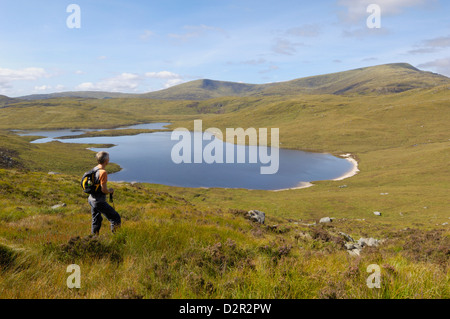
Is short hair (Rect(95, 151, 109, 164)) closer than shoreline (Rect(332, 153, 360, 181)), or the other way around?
short hair (Rect(95, 151, 109, 164))

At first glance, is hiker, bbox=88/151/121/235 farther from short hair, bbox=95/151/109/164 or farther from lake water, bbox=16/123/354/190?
lake water, bbox=16/123/354/190

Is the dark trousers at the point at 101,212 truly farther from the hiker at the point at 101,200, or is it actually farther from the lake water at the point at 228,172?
the lake water at the point at 228,172

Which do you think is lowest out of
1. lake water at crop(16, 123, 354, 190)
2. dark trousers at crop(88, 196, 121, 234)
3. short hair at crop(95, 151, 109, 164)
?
lake water at crop(16, 123, 354, 190)

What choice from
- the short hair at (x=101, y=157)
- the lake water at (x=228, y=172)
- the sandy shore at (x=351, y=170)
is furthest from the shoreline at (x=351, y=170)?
the short hair at (x=101, y=157)

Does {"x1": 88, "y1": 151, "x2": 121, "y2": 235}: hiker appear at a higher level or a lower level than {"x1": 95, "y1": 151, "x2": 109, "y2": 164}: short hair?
→ lower

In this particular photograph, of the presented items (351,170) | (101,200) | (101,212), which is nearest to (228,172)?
(351,170)

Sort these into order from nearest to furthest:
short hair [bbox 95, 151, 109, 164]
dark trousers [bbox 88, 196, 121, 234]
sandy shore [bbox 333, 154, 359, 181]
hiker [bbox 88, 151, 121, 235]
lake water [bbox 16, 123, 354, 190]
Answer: short hair [bbox 95, 151, 109, 164]
hiker [bbox 88, 151, 121, 235]
dark trousers [bbox 88, 196, 121, 234]
lake water [bbox 16, 123, 354, 190]
sandy shore [bbox 333, 154, 359, 181]

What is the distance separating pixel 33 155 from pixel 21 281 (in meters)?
116

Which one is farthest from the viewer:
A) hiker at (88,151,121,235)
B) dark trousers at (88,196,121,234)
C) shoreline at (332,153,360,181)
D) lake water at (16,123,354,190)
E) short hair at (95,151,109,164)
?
shoreline at (332,153,360,181)

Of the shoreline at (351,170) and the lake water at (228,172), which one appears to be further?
the shoreline at (351,170)

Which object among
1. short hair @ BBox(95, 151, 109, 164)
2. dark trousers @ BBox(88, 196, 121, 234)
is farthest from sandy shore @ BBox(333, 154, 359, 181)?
short hair @ BBox(95, 151, 109, 164)
